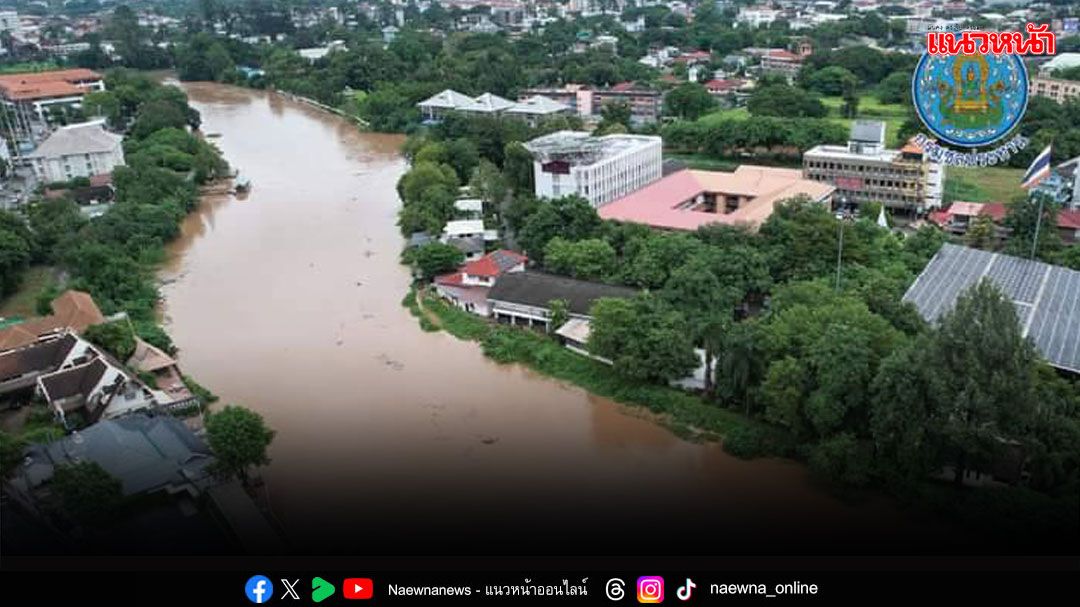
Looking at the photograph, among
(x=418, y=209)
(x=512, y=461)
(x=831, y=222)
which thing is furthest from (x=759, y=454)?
(x=418, y=209)

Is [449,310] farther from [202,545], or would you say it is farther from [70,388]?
[202,545]

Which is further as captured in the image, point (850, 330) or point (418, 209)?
point (418, 209)

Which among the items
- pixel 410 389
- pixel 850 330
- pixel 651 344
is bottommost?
pixel 410 389

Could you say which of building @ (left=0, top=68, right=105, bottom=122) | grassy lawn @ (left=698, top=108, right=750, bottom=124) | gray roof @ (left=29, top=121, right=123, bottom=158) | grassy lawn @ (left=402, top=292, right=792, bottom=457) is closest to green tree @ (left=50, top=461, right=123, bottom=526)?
grassy lawn @ (left=402, top=292, right=792, bottom=457)

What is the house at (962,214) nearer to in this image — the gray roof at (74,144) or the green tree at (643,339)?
the green tree at (643,339)

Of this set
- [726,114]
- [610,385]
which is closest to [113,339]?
[610,385]

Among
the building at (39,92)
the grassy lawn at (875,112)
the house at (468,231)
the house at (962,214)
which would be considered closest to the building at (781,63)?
the grassy lawn at (875,112)

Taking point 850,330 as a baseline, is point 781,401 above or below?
below
